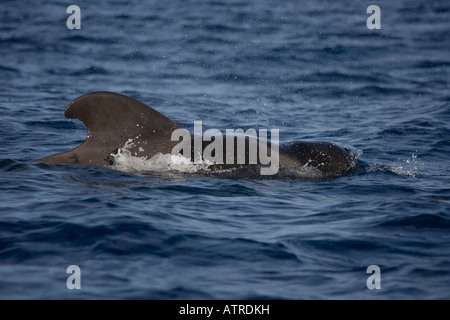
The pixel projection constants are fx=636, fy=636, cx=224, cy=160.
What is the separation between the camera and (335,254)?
7.15 metres

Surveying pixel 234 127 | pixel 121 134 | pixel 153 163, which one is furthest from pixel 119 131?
pixel 234 127

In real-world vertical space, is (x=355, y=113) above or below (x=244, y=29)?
below

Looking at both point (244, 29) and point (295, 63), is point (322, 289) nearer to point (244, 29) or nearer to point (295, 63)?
point (295, 63)

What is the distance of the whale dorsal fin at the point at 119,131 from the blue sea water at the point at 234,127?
277 mm

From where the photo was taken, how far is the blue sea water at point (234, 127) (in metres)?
6.59

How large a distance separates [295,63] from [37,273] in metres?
17.9

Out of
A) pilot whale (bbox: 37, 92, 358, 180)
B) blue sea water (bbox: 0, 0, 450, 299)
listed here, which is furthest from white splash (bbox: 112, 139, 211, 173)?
blue sea water (bbox: 0, 0, 450, 299)

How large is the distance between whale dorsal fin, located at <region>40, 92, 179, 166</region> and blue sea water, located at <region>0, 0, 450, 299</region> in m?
0.28

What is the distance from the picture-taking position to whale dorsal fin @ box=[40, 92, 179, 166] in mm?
9883

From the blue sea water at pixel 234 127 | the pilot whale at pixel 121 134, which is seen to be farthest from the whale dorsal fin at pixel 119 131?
the blue sea water at pixel 234 127

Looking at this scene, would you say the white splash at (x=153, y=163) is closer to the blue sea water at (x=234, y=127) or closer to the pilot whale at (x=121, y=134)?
the pilot whale at (x=121, y=134)

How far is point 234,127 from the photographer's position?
53.1ft
